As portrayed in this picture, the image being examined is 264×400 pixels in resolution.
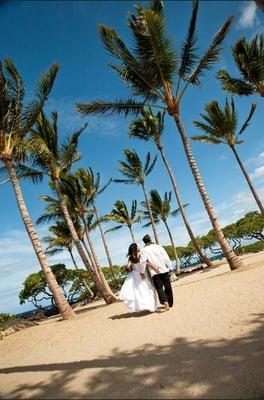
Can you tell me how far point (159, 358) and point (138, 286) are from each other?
362 cm

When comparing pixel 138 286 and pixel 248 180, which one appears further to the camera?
pixel 248 180

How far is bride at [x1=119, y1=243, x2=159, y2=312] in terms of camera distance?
7.72 meters

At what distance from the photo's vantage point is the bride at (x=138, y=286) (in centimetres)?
772

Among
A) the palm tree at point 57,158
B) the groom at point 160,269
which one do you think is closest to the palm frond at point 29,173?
the palm tree at point 57,158

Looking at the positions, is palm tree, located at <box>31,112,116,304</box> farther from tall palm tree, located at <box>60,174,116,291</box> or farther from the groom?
the groom

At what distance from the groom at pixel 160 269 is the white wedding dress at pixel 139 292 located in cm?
19

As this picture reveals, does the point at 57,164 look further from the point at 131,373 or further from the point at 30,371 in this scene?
the point at 131,373

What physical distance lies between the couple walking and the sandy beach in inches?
15.7

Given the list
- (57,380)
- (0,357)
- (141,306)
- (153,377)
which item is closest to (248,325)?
(153,377)

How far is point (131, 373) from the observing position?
3.98 m

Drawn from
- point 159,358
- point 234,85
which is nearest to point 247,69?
point 234,85

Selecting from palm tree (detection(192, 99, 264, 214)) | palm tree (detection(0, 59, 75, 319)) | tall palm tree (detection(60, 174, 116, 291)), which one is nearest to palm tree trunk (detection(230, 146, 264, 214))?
palm tree (detection(192, 99, 264, 214))

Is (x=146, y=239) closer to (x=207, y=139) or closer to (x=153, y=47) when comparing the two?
(x=153, y=47)

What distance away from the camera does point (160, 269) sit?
764 cm
